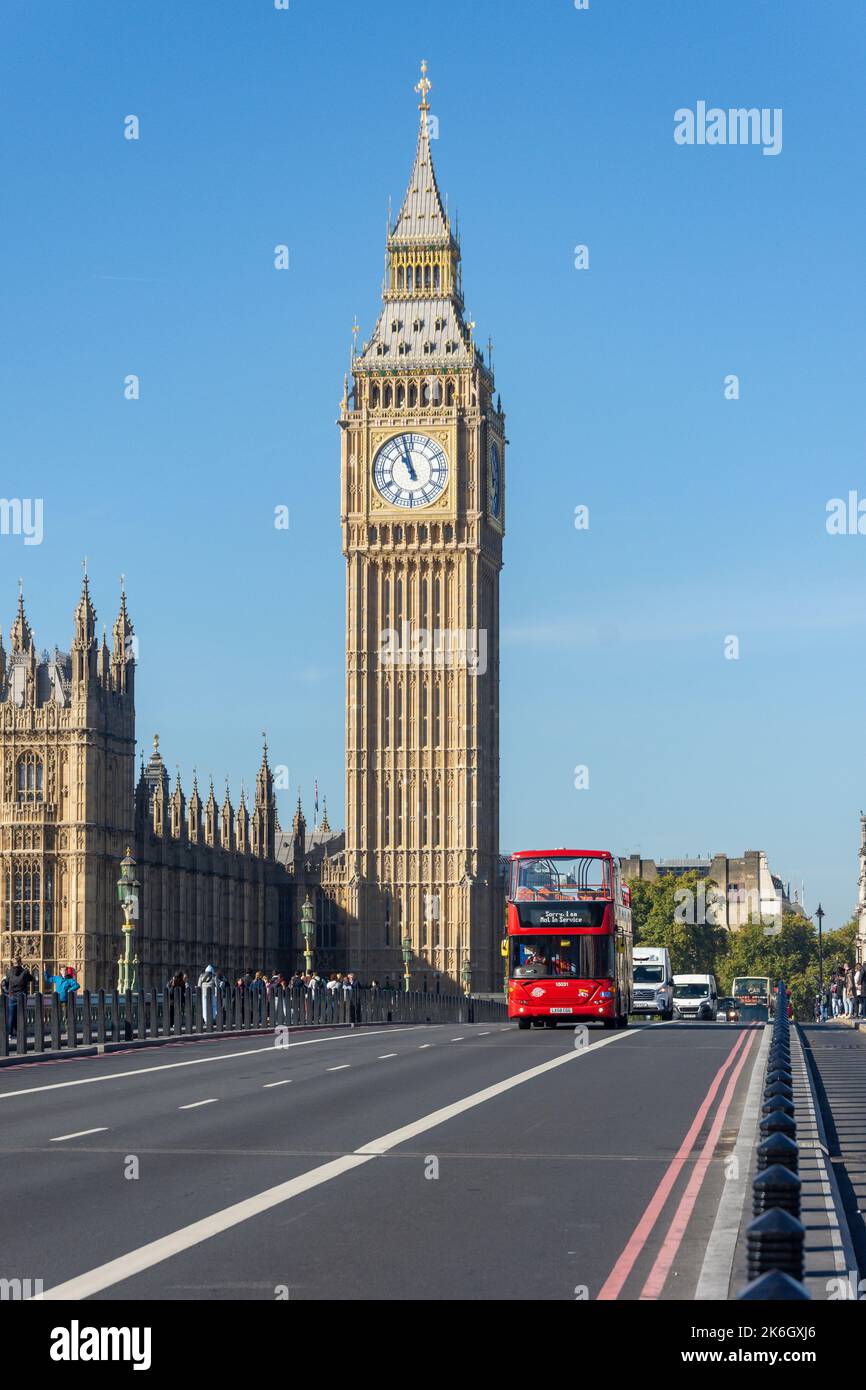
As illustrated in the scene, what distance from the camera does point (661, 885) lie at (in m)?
152

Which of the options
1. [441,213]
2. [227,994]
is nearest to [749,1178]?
[227,994]

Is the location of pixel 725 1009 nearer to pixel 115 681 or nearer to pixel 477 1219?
pixel 115 681

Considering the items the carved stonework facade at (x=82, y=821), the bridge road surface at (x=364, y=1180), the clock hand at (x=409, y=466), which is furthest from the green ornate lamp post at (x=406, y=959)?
the bridge road surface at (x=364, y=1180)

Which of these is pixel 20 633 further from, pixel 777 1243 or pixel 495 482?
pixel 777 1243

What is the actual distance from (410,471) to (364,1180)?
354 feet

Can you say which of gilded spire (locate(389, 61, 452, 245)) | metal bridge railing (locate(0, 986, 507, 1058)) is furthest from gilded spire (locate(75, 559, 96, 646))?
gilded spire (locate(389, 61, 452, 245))

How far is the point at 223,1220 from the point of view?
14609 mm

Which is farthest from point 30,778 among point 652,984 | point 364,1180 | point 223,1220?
point 223,1220

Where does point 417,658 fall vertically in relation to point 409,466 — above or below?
below

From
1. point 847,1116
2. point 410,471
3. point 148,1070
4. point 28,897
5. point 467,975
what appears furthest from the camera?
point 410,471

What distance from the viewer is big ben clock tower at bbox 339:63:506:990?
121 metres

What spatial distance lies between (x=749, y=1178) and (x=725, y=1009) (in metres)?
92.8

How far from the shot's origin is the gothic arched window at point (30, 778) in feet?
291

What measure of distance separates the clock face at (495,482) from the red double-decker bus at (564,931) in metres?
81.3
